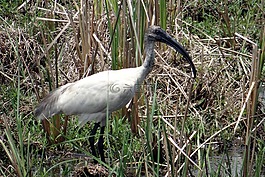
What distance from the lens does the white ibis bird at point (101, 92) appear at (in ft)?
16.7

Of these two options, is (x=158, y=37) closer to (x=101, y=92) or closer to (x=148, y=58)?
(x=148, y=58)

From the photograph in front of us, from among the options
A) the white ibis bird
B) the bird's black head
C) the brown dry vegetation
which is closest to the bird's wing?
the white ibis bird

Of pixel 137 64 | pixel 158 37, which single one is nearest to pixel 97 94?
pixel 137 64

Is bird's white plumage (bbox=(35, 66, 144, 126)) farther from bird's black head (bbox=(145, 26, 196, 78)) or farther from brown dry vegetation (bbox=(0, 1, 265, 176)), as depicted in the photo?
bird's black head (bbox=(145, 26, 196, 78))

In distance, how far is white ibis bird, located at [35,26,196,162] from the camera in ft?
16.7

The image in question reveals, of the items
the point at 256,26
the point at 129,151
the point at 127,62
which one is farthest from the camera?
the point at 256,26

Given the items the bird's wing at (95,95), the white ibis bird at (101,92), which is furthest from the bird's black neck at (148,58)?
the bird's wing at (95,95)

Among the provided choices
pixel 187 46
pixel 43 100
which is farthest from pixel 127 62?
pixel 187 46

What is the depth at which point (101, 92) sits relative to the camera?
523 cm

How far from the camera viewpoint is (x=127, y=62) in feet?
17.9

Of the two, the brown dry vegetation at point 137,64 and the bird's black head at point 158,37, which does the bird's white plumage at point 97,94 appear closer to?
the brown dry vegetation at point 137,64

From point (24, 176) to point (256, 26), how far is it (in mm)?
4105

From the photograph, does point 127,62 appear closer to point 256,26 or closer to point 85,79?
point 85,79

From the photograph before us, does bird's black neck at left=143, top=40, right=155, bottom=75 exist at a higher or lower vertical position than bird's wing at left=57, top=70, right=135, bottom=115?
higher
